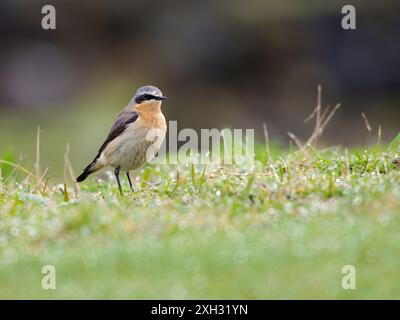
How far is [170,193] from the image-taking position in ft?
31.1

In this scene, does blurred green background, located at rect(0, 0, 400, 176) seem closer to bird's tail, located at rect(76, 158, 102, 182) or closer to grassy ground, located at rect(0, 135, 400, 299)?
bird's tail, located at rect(76, 158, 102, 182)

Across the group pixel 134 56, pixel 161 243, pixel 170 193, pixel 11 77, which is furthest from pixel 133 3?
pixel 161 243

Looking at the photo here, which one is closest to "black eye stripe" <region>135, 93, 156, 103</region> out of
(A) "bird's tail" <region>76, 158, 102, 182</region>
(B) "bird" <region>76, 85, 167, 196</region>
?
(B) "bird" <region>76, 85, 167, 196</region>

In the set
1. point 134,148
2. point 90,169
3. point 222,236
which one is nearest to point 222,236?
point 222,236

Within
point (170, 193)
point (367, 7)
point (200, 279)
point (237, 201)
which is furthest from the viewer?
point (367, 7)

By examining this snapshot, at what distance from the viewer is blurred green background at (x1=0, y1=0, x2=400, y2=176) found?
23.5 metres

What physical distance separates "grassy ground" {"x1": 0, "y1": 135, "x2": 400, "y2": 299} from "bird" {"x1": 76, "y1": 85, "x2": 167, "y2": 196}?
4.68 feet

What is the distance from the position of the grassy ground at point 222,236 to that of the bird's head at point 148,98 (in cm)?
196

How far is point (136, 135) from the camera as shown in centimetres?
1140

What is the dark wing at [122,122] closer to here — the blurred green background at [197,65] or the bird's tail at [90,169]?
the bird's tail at [90,169]

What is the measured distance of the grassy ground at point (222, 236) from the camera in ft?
21.0

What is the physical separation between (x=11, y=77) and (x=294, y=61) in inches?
368

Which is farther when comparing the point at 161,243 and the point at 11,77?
the point at 11,77
